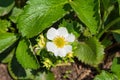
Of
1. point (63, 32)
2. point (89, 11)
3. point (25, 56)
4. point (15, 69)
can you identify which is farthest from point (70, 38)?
point (15, 69)

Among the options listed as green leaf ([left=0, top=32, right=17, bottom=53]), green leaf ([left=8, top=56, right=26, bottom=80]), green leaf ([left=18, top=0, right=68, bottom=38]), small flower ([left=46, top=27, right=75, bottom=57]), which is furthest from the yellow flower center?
green leaf ([left=8, top=56, right=26, bottom=80])

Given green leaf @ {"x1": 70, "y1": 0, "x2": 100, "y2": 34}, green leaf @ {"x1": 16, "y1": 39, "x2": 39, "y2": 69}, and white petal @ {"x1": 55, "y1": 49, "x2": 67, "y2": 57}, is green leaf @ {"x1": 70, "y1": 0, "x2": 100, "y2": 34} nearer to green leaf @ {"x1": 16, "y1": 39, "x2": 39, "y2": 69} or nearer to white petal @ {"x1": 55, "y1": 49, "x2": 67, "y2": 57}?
white petal @ {"x1": 55, "y1": 49, "x2": 67, "y2": 57}

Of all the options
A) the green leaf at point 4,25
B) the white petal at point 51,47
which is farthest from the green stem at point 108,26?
the green leaf at point 4,25

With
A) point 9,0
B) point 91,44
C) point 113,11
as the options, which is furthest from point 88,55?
point 9,0

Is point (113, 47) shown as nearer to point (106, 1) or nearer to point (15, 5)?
point (106, 1)

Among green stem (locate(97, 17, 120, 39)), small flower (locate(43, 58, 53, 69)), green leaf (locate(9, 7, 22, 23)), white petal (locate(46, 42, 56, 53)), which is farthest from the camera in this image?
green leaf (locate(9, 7, 22, 23))

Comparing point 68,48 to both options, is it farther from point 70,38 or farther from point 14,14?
point 14,14

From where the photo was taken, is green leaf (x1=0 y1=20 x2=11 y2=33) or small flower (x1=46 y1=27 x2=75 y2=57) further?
green leaf (x1=0 y1=20 x2=11 y2=33)
